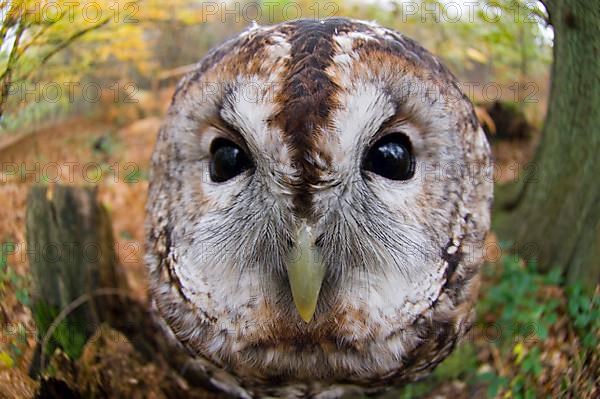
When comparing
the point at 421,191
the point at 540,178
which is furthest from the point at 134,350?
the point at 540,178

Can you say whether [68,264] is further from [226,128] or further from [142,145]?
[142,145]

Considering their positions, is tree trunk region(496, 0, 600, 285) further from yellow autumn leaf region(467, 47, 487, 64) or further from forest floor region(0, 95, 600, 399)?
yellow autumn leaf region(467, 47, 487, 64)

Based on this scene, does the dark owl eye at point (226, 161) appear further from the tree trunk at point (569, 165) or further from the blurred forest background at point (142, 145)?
the tree trunk at point (569, 165)

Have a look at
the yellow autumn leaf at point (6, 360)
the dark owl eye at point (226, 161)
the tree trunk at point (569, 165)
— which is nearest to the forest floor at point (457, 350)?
the yellow autumn leaf at point (6, 360)

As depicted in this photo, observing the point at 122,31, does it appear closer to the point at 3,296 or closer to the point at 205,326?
the point at 3,296

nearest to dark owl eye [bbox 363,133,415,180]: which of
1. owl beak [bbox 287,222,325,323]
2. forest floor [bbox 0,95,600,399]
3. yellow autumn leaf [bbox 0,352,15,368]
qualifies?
owl beak [bbox 287,222,325,323]

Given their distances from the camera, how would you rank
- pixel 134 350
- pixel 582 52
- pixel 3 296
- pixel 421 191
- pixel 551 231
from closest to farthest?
pixel 421 191 → pixel 3 296 → pixel 582 52 → pixel 134 350 → pixel 551 231
